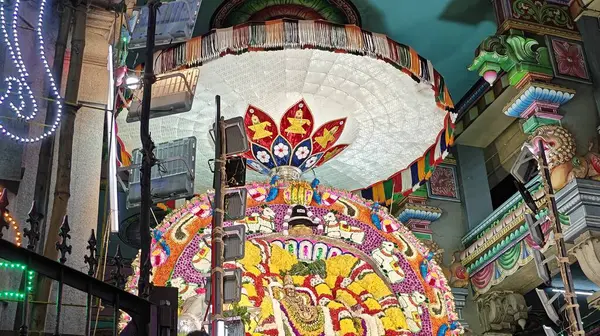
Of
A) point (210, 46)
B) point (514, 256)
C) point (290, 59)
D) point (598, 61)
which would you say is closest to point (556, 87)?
point (598, 61)

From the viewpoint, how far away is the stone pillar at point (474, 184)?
1297cm

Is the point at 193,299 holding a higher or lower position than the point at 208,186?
lower

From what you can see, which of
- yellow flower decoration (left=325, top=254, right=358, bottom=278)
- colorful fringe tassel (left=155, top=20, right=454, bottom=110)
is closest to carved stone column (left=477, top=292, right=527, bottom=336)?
yellow flower decoration (left=325, top=254, right=358, bottom=278)

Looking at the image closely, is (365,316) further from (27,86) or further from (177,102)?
(27,86)

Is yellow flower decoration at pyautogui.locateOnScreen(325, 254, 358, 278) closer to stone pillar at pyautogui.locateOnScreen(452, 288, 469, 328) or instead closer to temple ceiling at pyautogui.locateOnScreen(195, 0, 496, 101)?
stone pillar at pyautogui.locateOnScreen(452, 288, 469, 328)

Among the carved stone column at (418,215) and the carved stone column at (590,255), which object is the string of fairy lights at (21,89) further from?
the carved stone column at (418,215)

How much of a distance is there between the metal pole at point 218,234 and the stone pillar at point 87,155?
2.93 ft

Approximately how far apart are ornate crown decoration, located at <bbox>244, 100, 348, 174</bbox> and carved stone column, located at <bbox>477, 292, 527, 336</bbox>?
3459mm

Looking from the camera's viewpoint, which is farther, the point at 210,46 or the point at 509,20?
the point at 509,20

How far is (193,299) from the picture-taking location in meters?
8.31

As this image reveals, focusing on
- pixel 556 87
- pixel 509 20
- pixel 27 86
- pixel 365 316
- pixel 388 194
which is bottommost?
pixel 365 316

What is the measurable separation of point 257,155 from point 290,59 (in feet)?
4.47

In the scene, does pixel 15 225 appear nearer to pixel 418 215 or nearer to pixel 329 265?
pixel 329 265

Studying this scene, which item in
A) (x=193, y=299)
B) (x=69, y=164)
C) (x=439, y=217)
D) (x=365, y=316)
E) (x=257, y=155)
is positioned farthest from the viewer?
(x=439, y=217)
